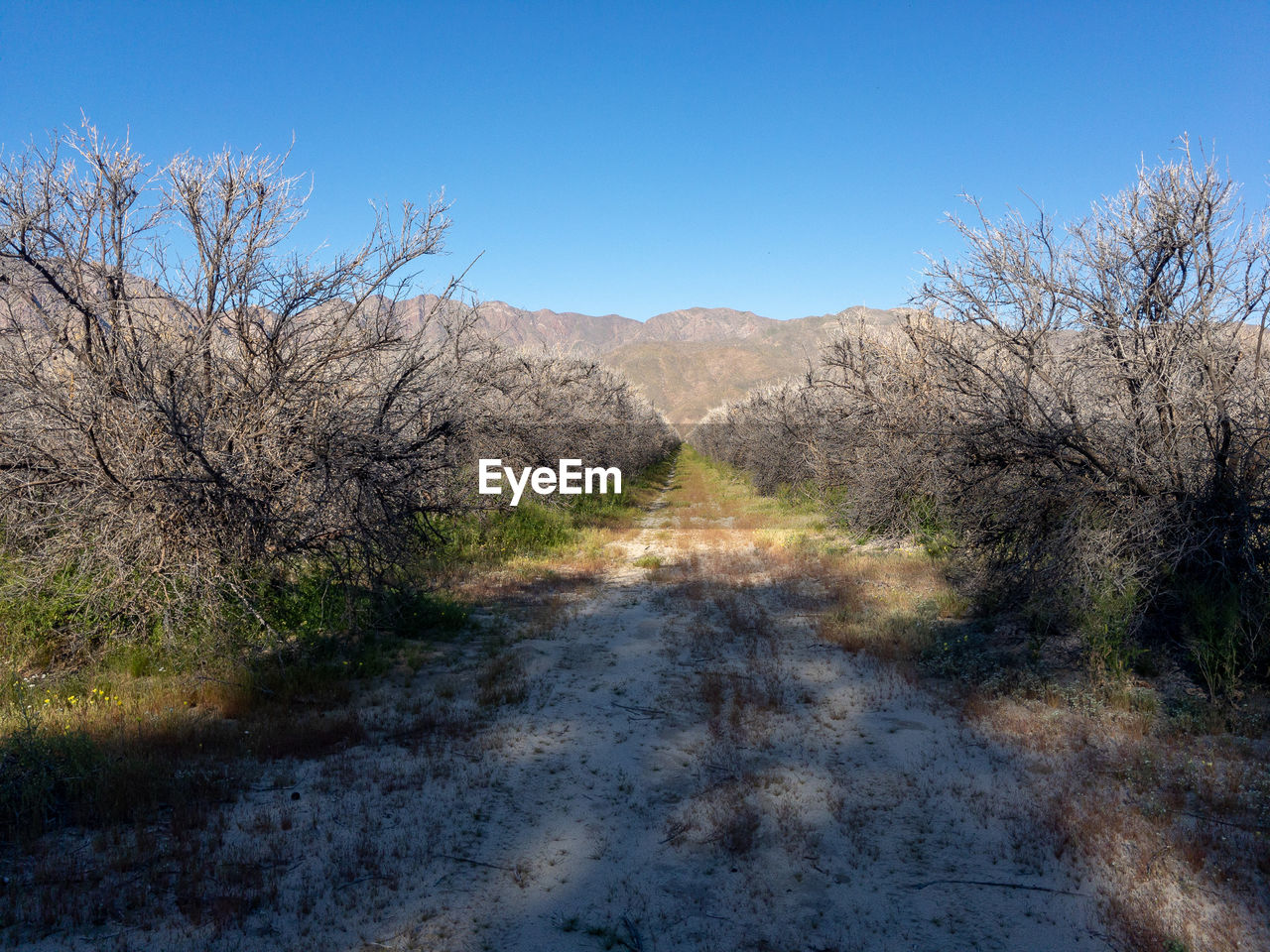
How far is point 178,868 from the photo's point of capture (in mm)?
3793

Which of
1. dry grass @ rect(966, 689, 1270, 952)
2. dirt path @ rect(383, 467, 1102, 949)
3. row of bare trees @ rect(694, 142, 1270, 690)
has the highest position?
row of bare trees @ rect(694, 142, 1270, 690)

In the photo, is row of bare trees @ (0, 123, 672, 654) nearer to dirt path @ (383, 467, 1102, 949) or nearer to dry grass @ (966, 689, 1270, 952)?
dirt path @ (383, 467, 1102, 949)

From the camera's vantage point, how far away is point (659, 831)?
443cm

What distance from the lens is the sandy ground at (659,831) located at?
349cm

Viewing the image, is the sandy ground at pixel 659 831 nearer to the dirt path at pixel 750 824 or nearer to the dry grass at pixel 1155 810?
the dirt path at pixel 750 824

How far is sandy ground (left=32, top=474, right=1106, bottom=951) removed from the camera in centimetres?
349

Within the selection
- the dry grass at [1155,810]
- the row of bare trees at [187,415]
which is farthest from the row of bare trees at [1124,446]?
the row of bare trees at [187,415]

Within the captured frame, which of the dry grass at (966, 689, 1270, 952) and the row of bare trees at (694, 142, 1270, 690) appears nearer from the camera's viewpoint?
the dry grass at (966, 689, 1270, 952)

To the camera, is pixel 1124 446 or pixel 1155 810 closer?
pixel 1155 810

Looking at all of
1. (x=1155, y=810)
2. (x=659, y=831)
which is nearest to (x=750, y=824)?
(x=659, y=831)

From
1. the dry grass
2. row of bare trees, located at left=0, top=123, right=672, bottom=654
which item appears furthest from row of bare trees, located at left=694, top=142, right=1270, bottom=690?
row of bare trees, located at left=0, top=123, right=672, bottom=654

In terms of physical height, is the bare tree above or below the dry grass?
above

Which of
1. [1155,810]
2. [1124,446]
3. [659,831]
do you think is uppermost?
[1124,446]

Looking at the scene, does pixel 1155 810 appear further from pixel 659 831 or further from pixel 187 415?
pixel 187 415
